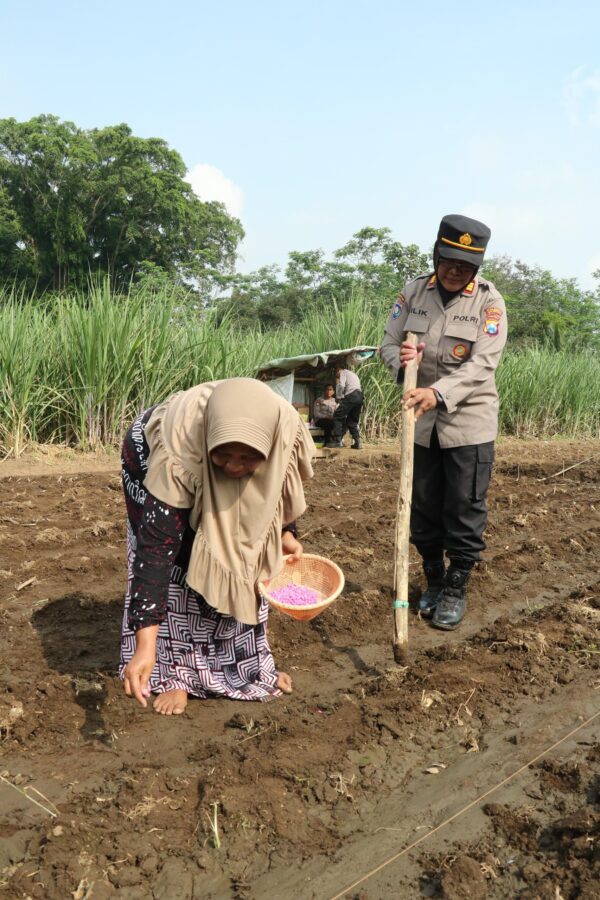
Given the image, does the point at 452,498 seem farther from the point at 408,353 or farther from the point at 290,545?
the point at 290,545

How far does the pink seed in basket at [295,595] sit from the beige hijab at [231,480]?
486 mm

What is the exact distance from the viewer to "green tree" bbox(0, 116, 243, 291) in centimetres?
2059

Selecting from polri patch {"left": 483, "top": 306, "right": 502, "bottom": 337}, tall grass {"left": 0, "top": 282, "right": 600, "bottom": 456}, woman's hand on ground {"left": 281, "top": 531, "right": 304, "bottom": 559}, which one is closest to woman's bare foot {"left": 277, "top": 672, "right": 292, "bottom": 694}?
woman's hand on ground {"left": 281, "top": 531, "right": 304, "bottom": 559}

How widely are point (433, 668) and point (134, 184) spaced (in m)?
21.2

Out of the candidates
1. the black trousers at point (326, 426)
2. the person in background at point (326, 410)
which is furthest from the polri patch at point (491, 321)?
the black trousers at point (326, 426)

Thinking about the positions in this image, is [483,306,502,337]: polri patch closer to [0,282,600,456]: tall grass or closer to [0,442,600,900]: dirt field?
[0,442,600,900]: dirt field

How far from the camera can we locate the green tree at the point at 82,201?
20.6 meters

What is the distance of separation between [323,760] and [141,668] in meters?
0.67

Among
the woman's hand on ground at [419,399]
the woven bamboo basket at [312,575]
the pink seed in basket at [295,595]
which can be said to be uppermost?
the woman's hand on ground at [419,399]

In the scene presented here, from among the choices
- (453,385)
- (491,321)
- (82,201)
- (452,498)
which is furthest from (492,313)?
(82,201)

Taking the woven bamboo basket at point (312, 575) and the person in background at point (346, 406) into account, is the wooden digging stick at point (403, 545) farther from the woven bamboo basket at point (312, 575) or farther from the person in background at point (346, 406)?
the person in background at point (346, 406)

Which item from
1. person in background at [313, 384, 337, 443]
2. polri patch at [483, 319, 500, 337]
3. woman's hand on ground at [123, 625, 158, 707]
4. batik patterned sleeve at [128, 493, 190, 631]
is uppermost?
polri patch at [483, 319, 500, 337]

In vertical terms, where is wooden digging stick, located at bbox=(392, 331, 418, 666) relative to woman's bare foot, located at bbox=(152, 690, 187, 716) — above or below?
above

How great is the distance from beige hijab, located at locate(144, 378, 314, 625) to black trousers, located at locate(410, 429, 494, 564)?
1.10m
